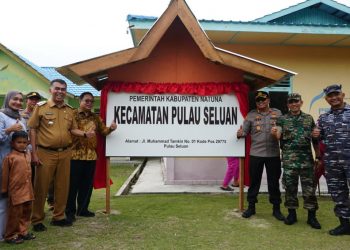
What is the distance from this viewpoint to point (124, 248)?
13.7ft

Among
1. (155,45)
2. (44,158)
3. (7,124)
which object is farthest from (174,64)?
(7,124)

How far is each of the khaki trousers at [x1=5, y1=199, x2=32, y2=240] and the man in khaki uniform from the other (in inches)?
14.8

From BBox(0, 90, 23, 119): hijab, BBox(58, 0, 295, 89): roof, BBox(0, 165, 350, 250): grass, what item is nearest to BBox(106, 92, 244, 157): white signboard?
BBox(58, 0, 295, 89): roof

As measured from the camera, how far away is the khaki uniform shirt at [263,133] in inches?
208

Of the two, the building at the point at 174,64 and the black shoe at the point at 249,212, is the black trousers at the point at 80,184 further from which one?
the black shoe at the point at 249,212

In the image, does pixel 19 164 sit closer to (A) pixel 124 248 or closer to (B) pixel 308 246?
(A) pixel 124 248

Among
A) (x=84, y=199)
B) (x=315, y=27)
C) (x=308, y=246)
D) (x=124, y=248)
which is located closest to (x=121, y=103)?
(x=84, y=199)

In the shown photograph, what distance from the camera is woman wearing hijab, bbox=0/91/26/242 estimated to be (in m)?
4.19

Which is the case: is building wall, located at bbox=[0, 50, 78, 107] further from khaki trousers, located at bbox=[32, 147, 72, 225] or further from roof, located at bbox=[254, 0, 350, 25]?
khaki trousers, located at bbox=[32, 147, 72, 225]

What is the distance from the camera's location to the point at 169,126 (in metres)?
5.47

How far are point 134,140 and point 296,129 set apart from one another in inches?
87.3

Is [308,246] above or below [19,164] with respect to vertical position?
below

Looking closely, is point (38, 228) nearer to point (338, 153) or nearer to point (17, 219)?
point (17, 219)

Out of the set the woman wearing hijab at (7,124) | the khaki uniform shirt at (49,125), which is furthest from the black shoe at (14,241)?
the khaki uniform shirt at (49,125)
